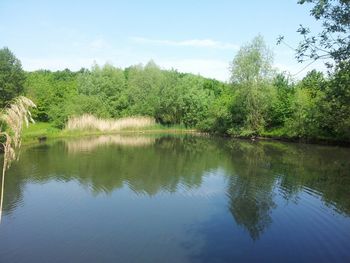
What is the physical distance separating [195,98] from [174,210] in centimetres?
4223

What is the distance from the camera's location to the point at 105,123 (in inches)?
1938

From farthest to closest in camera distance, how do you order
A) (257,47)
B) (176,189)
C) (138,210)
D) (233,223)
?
(257,47) < (176,189) < (138,210) < (233,223)

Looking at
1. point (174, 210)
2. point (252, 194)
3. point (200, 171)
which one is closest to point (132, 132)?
point (200, 171)

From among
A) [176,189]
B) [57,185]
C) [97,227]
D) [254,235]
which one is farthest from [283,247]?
[57,185]

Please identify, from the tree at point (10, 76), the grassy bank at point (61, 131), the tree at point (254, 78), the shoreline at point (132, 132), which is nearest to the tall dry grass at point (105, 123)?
the grassy bank at point (61, 131)

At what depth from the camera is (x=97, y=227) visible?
13.1 meters

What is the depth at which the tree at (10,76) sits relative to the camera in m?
43.2

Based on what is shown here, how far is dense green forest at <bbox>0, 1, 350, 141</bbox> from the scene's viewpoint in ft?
137

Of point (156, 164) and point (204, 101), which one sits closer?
point (156, 164)

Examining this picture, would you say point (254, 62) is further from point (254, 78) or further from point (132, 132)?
point (132, 132)

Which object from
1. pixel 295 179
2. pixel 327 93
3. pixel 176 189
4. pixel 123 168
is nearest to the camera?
pixel 327 93

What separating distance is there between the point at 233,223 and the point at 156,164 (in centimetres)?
1242

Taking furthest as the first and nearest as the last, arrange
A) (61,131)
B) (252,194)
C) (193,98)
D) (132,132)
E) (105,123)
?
(193,98)
(132,132)
(105,123)
(61,131)
(252,194)

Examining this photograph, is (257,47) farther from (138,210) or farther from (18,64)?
(138,210)
